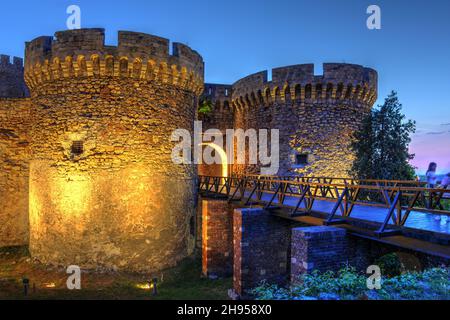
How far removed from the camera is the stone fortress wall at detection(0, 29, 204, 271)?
33.5 feet

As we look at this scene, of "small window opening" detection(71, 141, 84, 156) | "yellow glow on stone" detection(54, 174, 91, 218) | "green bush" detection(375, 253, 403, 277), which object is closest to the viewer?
"green bush" detection(375, 253, 403, 277)

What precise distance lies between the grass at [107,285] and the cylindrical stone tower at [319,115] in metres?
7.11

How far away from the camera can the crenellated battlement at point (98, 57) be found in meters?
10.2

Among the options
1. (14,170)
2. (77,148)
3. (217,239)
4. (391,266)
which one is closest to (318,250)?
(391,266)

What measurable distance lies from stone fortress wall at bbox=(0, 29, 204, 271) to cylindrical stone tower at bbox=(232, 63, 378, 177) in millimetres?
6519

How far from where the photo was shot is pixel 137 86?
35.2 feet

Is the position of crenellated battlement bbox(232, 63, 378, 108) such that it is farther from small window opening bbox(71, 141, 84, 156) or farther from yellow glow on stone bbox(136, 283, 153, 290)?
yellow glow on stone bbox(136, 283, 153, 290)

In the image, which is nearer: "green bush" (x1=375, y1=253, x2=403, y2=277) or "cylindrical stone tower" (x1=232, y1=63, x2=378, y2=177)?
"green bush" (x1=375, y1=253, x2=403, y2=277)

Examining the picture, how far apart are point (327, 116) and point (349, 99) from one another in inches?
57.4

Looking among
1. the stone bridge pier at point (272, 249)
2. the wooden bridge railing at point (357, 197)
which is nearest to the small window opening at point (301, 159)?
the wooden bridge railing at point (357, 197)

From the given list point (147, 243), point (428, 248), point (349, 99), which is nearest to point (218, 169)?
point (349, 99)

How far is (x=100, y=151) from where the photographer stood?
1029cm

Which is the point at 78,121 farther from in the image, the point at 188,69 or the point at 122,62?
the point at 188,69

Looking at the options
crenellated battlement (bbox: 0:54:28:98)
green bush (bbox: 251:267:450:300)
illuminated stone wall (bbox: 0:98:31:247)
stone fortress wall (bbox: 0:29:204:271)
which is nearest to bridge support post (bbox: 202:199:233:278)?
stone fortress wall (bbox: 0:29:204:271)
